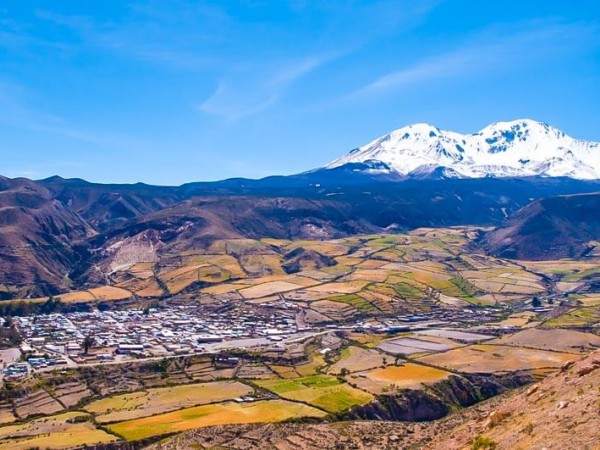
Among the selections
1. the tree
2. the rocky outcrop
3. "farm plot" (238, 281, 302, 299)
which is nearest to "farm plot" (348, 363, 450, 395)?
the rocky outcrop

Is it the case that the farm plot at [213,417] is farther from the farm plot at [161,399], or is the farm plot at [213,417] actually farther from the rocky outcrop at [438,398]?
the rocky outcrop at [438,398]

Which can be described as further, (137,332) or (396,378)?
(137,332)

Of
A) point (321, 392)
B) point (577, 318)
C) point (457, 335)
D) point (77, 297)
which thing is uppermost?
point (77, 297)

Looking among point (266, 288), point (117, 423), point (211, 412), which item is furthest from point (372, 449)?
point (266, 288)

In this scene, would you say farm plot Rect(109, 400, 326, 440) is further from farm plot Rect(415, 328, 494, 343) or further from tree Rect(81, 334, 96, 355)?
farm plot Rect(415, 328, 494, 343)

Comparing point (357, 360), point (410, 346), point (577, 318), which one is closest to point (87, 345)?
point (357, 360)

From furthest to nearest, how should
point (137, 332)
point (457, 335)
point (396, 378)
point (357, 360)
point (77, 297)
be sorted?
point (77, 297) → point (137, 332) → point (457, 335) → point (357, 360) → point (396, 378)

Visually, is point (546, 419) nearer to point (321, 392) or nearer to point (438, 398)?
point (321, 392)

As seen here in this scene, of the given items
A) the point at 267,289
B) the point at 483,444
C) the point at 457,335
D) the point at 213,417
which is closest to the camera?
the point at 483,444
